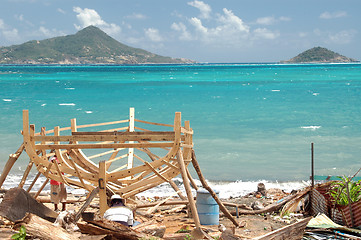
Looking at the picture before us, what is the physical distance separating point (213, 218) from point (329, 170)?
8.74 metres

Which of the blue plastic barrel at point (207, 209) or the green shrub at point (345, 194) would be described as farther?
the green shrub at point (345, 194)

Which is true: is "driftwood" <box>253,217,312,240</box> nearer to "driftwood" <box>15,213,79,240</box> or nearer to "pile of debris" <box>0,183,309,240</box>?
"pile of debris" <box>0,183,309,240</box>

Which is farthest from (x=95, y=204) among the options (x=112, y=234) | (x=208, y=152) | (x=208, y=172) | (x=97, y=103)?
(x=97, y=103)

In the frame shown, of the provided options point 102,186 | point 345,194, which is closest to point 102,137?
point 102,186

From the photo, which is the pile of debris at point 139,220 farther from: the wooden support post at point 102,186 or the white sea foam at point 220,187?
the white sea foam at point 220,187

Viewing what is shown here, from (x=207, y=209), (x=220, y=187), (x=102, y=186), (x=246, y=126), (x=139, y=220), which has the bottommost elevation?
(x=220, y=187)

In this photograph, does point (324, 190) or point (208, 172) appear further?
point (208, 172)

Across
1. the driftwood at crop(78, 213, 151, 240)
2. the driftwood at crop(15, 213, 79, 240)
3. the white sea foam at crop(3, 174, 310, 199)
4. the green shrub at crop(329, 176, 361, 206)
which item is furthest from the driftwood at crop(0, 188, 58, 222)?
the green shrub at crop(329, 176, 361, 206)

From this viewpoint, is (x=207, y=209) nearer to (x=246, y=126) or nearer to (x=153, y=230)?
(x=153, y=230)

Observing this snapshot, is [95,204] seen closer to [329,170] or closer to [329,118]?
[329,170]

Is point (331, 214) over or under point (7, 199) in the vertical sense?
under

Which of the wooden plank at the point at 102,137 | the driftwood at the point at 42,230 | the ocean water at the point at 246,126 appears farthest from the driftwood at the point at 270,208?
the driftwood at the point at 42,230

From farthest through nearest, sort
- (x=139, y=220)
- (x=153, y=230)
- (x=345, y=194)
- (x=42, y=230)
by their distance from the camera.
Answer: (x=345, y=194) < (x=139, y=220) < (x=153, y=230) < (x=42, y=230)

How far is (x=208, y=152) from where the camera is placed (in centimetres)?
1862
